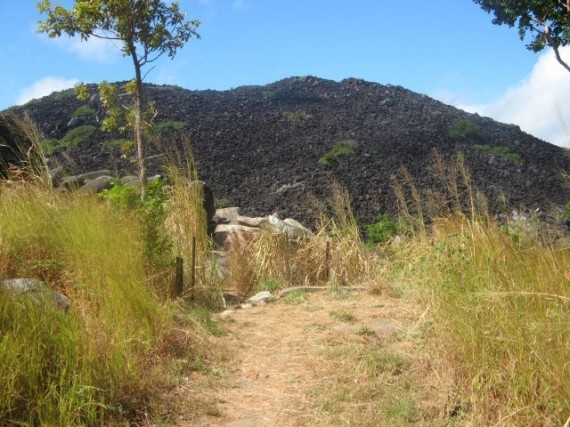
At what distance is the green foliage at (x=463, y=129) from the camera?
1638 cm

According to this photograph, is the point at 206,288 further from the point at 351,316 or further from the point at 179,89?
the point at 179,89

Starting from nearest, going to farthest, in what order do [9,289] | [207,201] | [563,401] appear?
[563,401] → [9,289] → [207,201]

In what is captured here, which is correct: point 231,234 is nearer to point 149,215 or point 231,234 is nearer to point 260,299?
point 260,299

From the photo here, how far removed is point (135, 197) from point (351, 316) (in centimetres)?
194

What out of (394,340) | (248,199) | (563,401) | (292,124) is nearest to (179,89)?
(292,124)

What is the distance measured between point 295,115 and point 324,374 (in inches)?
559

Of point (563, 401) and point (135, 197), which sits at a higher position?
point (135, 197)

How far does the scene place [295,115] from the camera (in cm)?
1788

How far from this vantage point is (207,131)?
16141mm

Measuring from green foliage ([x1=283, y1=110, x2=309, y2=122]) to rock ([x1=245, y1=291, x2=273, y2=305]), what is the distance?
11.4 metres

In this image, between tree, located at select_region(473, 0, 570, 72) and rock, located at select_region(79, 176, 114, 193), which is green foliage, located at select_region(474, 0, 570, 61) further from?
rock, located at select_region(79, 176, 114, 193)

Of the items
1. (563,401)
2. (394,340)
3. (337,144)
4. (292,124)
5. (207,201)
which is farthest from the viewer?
(292,124)

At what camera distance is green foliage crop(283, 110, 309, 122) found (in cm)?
1760

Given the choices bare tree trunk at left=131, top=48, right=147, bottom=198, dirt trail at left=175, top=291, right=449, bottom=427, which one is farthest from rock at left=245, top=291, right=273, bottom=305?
bare tree trunk at left=131, top=48, right=147, bottom=198
